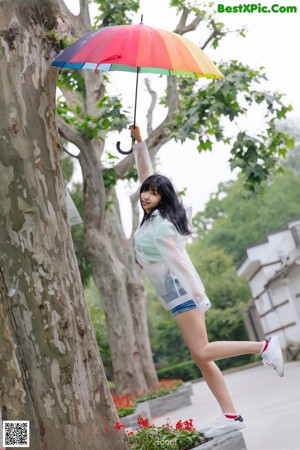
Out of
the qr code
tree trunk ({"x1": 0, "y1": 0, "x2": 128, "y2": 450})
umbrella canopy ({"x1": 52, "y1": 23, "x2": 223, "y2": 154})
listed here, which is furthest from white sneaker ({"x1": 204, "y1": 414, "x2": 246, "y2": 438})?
umbrella canopy ({"x1": 52, "y1": 23, "x2": 223, "y2": 154})

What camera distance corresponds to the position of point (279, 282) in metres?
34.7

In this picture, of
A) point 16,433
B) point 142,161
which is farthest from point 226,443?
point 142,161

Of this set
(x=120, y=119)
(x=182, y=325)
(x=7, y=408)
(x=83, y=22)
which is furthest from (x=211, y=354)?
(x=83, y=22)

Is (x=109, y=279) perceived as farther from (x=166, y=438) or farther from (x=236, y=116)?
(x=166, y=438)

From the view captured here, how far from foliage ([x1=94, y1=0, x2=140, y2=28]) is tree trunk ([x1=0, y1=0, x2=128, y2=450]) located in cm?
1117

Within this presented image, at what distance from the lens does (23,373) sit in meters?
5.90

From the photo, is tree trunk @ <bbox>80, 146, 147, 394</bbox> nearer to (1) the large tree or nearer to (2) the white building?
(1) the large tree

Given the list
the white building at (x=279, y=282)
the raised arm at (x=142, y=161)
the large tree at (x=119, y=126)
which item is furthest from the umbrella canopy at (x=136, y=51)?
the white building at (x=279, y=282)

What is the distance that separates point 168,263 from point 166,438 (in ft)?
4.42

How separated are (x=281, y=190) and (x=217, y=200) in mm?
7484

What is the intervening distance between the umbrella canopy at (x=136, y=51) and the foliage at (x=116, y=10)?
11.0 metres

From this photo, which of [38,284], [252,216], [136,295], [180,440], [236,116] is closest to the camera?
[38,284]

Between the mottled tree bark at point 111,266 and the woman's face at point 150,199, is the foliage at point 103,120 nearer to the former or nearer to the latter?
the mottled tree bark at point 111,266

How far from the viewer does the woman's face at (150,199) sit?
21.0 ft
